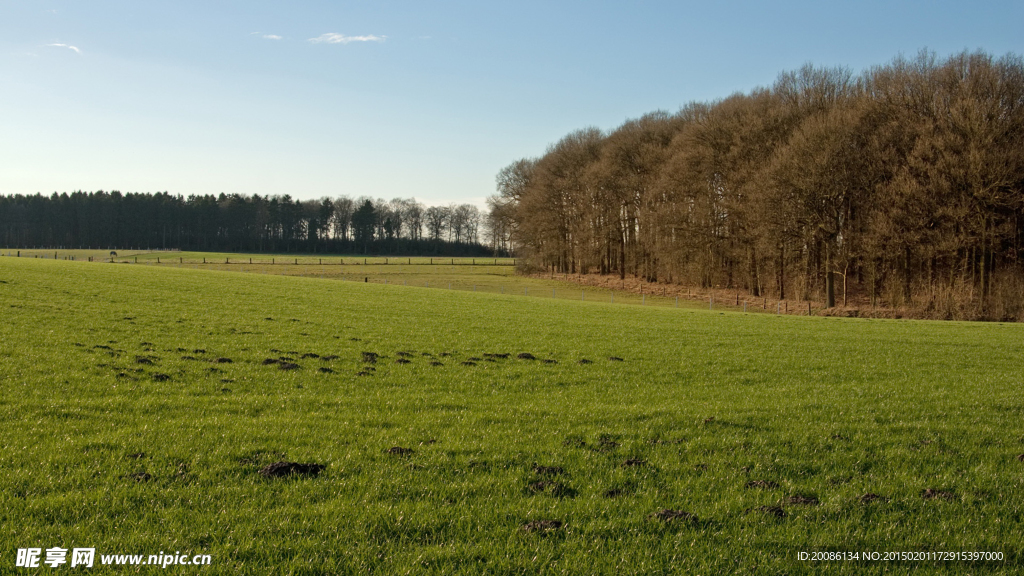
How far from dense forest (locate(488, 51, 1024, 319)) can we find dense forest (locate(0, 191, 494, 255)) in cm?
12874

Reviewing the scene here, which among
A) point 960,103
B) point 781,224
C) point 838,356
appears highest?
point 960,103

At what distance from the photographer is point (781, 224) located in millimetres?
53188

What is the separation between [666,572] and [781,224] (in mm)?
52969

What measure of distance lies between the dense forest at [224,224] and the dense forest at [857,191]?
129 metres

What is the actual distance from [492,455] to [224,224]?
19819cm

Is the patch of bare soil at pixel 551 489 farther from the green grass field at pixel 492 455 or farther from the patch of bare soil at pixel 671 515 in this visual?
the patch of bare soil at pixel 671 515

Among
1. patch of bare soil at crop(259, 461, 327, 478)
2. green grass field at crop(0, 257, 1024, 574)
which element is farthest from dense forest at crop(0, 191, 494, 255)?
patch of bare soil at crop(259, 461, 327, 478)

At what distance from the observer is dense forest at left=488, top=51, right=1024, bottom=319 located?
44812 mm

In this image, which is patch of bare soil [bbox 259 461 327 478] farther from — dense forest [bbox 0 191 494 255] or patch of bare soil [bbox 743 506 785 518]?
dense forest [bbox 0 191 494 255]

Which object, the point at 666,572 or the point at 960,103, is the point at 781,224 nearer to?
the point at 960,103

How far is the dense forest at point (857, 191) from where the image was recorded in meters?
44.8

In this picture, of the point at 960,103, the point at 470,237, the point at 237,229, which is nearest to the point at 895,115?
the point at 960,103

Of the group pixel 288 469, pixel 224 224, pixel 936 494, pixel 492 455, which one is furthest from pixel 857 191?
pixel 224 224

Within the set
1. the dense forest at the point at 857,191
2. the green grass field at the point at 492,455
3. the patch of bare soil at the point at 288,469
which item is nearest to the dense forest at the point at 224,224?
the dense forest at the point at 857,191
